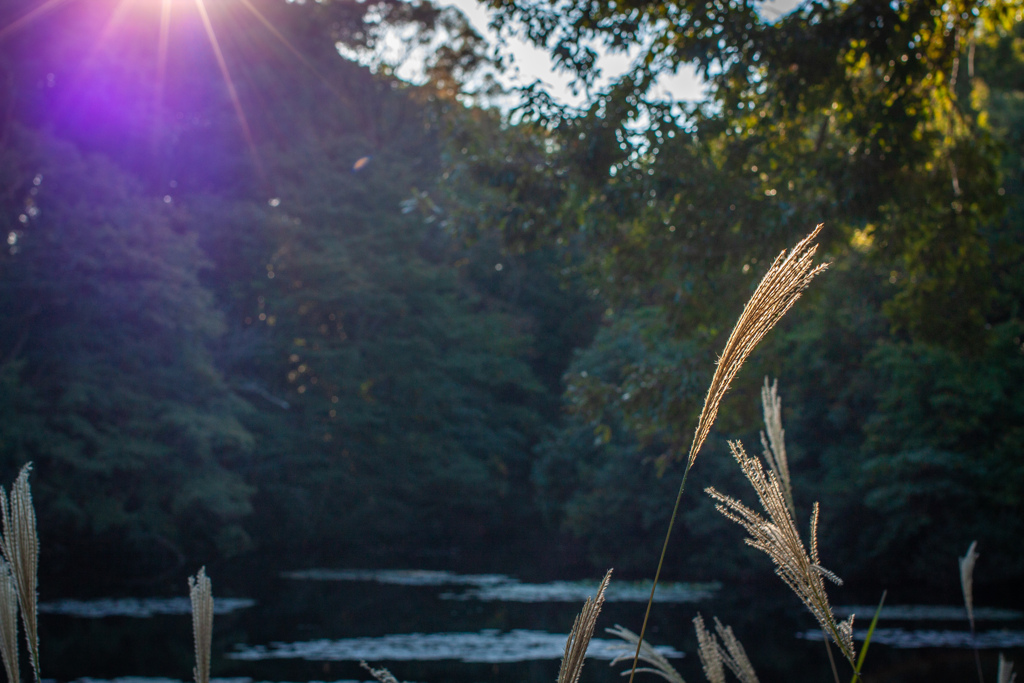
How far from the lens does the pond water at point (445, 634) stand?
353 inches

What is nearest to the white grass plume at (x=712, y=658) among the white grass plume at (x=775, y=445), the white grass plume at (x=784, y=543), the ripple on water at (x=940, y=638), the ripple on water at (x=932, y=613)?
the white grass plume at (x=775, y=445)

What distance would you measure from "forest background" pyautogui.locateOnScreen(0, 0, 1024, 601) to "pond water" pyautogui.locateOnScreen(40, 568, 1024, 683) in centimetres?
248

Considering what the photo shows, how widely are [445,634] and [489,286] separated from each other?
20.2 meters

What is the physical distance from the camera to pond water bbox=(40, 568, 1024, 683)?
29.5 ft

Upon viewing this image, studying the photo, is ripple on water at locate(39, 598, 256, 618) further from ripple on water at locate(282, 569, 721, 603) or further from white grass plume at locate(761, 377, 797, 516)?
white grass plume at locate(761, 377, 797, 516)

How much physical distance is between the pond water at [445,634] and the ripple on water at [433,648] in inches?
0.8

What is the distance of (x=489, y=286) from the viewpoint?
30391 mm

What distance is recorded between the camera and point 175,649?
32.1 feet

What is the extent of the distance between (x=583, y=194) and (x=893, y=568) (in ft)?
41.5

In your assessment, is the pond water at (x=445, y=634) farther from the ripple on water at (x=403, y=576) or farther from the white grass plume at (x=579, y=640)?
the white grass plume at (x=579, y=640)

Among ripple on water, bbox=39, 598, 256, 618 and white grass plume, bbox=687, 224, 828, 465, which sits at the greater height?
white grass plume, bbox=687, 224, 828, 465

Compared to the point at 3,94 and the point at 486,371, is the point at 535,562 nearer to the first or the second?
the point at 486,371

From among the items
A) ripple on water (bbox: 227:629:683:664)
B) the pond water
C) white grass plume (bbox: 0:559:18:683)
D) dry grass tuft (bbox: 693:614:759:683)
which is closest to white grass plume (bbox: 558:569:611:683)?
dry grass tuft (bbox: 693:614:759:683)

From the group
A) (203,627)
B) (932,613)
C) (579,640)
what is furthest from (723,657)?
(932,613)
